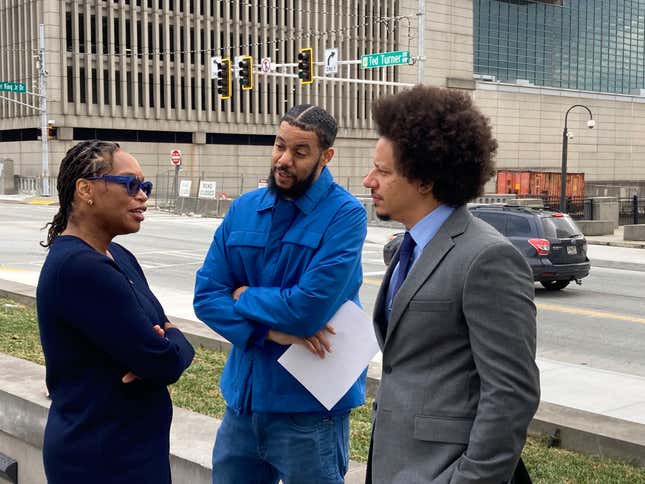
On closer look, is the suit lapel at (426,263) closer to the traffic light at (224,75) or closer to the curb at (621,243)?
the curb at (621,243)

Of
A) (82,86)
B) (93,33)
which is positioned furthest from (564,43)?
(82,86)

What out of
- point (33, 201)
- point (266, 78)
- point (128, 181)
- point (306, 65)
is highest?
point (266, 78)

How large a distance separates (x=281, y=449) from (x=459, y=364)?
112cm

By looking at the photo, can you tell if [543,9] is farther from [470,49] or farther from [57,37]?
[57,37]

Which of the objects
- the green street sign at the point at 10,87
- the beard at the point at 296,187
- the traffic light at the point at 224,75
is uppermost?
the green street sign at the point at 10,87

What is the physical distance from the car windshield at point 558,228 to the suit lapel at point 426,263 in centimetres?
1459

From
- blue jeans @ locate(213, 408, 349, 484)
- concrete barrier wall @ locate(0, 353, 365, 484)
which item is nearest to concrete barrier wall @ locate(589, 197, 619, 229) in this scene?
→ concrete barrier wall @ locate(0, 353, 365, 484)

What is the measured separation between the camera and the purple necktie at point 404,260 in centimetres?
274

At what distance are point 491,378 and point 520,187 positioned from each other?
46.9 m

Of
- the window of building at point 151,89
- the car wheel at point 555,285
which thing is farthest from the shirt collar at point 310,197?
the window of building at point 151,89

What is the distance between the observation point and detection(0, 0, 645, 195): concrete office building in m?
56.1

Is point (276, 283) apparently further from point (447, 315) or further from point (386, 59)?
point (386, 59)

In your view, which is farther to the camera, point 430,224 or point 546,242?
point 546,242

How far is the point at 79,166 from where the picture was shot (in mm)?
3172
